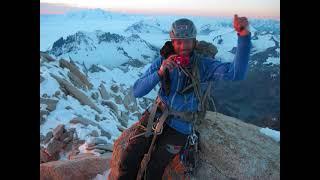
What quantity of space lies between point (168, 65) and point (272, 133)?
2.33 ft

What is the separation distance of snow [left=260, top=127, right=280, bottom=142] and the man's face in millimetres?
629

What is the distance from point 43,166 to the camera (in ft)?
10.2

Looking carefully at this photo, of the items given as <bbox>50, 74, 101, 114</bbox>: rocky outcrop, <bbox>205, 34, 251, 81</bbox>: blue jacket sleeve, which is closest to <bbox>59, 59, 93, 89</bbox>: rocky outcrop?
<bbox>50, 74, 101, 114</bbox>: rocky outcrop

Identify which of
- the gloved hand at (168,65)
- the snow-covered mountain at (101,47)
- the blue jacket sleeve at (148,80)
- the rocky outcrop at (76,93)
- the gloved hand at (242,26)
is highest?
the gloved hand at (242,26)

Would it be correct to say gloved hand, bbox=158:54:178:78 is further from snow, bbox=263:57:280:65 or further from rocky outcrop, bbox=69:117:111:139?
rocky outcrop, bbox=69:117:111:139

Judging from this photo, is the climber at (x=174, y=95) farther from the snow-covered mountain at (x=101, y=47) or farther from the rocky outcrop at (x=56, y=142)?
the rocky outcrop at (x=56, y=142)

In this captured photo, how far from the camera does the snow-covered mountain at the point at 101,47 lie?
2902mm

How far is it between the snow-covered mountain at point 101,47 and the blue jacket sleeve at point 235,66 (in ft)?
1.37

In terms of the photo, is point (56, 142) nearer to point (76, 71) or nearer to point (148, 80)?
point (76, 71)

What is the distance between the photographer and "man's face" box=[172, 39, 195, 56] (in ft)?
8.59

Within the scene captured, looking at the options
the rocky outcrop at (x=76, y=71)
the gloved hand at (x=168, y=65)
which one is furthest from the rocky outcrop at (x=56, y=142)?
the gloved hand at (x=168, y=65)

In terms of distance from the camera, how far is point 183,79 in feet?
8.63
